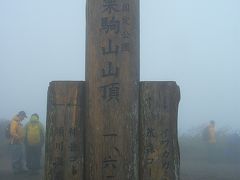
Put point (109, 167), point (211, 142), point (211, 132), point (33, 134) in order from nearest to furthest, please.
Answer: point (109, 167) < point (33, 134) < point (211, 132) < point (211, 142)

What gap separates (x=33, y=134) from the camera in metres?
9.30

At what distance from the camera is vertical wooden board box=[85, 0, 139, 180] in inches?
103

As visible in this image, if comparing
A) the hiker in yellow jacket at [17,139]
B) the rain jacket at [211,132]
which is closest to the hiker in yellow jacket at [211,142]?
the rain jacket at [211,132]

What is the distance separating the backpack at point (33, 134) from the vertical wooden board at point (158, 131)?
6.95m

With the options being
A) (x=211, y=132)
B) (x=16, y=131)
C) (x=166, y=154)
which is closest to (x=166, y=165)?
(x=166, y=154)

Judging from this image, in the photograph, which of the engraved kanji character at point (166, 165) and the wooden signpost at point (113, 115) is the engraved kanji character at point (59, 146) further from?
the engraved kanji character at point (166, 165)

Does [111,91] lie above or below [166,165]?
above

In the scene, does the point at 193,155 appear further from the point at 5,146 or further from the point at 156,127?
the point at 156,127

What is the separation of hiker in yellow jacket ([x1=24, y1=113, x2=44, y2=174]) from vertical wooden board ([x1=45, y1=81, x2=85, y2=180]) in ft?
22.3

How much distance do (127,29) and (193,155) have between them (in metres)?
13.3

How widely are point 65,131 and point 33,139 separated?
6.90m

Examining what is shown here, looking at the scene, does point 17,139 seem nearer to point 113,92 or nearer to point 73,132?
point 73,132

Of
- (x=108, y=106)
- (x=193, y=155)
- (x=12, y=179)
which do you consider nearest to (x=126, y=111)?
(x=108, y=106)

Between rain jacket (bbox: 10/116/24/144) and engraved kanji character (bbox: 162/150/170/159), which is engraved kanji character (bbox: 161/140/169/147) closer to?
engraved kanji character (bbox: 162/150/170/159)
